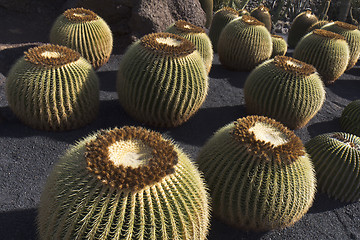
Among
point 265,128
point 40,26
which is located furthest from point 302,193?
point 40,26

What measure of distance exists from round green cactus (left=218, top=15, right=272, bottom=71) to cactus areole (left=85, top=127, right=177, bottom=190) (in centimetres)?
462

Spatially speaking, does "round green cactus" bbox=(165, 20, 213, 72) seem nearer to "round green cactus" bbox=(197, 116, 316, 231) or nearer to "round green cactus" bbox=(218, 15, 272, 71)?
"round green cactus" bbox=(218, 15, 272, 71)

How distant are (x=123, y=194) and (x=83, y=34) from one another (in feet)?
13.7

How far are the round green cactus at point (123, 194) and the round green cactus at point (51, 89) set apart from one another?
1.87 metres

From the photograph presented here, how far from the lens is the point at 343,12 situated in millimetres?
11703

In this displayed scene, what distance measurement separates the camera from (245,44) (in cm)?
631

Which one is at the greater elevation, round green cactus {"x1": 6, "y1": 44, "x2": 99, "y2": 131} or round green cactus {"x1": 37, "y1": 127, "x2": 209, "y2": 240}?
round green cactus {"x1": 37, "y1": 127, "x2": 209, "y2": 240}

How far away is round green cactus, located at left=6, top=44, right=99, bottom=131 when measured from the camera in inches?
148

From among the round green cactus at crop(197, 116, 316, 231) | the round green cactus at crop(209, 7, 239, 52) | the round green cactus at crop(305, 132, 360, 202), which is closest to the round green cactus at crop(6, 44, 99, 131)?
the round green cactus at crop(197, 116, 316, 231)

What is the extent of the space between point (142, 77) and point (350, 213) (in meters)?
2.92

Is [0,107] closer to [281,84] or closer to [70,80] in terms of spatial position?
[70,80]

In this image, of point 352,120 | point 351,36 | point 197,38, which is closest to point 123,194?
point 197,38

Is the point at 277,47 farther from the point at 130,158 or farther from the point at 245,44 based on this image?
the point at 130,158

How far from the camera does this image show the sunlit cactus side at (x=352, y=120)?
16.3 feet
